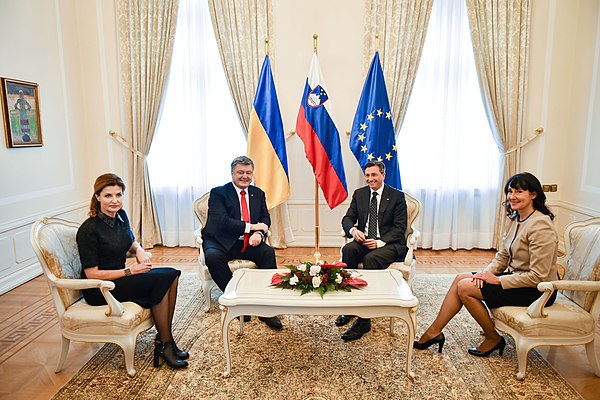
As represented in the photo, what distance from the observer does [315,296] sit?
2609 mm

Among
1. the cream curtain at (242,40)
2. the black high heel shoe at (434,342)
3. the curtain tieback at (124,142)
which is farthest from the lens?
the curtain tieback at (124,142)

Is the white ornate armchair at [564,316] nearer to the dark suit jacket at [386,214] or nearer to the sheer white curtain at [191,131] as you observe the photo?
the dark suit jacket at [386,214]

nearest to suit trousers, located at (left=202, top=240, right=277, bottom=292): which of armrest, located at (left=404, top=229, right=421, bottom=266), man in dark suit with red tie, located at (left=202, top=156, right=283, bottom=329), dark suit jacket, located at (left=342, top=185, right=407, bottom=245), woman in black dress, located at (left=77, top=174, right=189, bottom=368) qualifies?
man in dark suit with red tie, located at (left=202, top=156, right=283, bottom=329)

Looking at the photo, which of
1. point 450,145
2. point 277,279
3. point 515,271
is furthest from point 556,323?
point 450,145

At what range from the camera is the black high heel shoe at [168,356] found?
9.07ft

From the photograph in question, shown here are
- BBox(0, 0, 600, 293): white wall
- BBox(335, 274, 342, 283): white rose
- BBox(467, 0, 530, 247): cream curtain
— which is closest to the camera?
BBox(335, 274, 342, 283): white rose

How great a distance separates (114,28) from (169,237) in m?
2.75

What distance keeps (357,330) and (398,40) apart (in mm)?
3568

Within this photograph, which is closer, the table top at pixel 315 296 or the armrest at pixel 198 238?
the table top at pixel 315 296

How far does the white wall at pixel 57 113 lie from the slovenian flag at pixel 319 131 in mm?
2513

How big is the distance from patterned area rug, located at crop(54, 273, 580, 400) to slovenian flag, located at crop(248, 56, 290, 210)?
2099mm

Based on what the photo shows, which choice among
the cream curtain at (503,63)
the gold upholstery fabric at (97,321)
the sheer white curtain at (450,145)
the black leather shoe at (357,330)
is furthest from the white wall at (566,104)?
the gold upholstery fabric at (97,321)

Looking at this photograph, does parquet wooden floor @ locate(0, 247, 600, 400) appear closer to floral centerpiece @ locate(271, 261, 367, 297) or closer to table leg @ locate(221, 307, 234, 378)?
table leg @ locate(221, 307, 234, 378)

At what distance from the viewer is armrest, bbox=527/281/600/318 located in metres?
2.48
